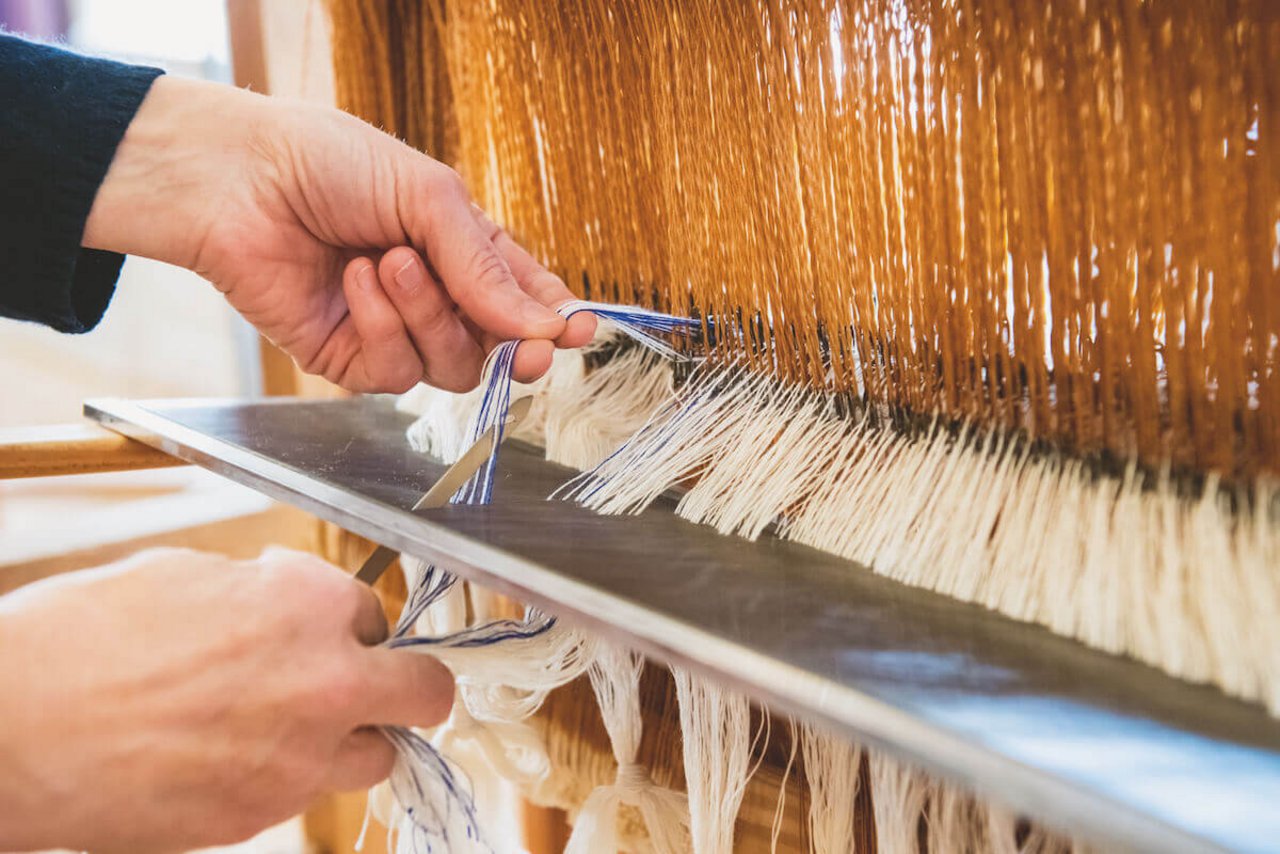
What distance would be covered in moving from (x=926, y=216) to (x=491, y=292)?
11.7 inches

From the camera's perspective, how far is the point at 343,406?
39.8 inches

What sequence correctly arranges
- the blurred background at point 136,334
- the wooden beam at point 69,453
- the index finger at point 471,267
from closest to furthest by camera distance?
1. the index finger at point 471,267
2. the wooden beam at point 69,453
3. the blurred background at point 136,334

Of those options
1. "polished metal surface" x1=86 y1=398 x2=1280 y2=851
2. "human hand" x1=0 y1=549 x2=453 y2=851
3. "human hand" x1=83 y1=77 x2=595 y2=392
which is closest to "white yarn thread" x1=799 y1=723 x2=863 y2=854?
"polished metal surface" x1=86 y1=398 x2=1280 y2=851

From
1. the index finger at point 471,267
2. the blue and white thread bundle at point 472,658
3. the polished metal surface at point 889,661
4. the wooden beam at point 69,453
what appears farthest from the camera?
the wooden beam at point 69,453

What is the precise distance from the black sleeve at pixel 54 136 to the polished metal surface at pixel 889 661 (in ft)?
1.00

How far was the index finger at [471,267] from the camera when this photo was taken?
653 millimetres

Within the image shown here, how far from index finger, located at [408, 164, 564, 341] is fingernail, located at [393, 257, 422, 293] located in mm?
14

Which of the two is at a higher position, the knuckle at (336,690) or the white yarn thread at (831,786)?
the knuckle at (336,690)

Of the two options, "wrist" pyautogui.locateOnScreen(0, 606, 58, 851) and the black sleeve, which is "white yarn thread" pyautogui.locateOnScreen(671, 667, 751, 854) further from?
the black sleeve

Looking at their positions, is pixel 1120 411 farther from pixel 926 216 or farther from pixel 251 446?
pixel 251 446

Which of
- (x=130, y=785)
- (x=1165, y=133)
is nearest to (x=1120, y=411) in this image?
(x=1165, y=133)

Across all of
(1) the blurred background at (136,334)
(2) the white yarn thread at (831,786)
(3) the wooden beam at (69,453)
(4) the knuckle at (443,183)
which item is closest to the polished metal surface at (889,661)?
(2) the white yarn thread at (831,786)

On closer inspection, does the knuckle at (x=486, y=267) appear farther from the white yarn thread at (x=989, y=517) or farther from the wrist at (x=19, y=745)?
the wrist at (x=19, y=745)

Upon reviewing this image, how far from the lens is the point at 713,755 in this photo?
574 mm
